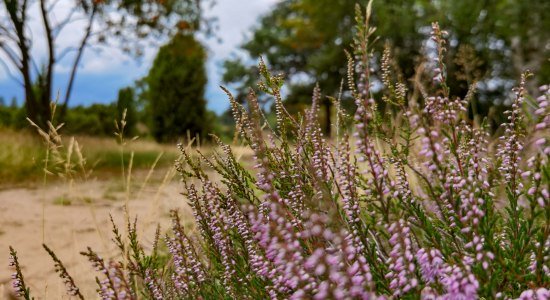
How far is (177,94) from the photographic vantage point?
24516mm

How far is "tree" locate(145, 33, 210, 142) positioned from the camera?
79.4 feet

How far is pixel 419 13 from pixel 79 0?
20137 millimetres

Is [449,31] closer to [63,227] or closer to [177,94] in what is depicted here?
[177,94]

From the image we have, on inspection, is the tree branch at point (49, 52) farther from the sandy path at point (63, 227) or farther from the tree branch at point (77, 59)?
the sandy path at point (63, 227)

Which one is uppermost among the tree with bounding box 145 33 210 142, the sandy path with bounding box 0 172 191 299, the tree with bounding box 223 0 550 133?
the tree with bounding box 223 0 550 133

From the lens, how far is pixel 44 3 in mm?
15414

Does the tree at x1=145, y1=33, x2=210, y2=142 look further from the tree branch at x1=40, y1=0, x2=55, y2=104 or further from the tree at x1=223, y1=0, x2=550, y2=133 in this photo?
the tree branch at x1=40, y1=0, x2=55, y2=104

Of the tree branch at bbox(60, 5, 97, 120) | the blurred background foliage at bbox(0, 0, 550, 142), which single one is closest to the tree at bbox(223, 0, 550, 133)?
the blurred background foliage at bbox(0, 0, 550, 142)

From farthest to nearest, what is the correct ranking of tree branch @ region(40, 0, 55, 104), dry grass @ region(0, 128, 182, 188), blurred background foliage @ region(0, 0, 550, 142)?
blurred background foliage @ region(0, 0, 550, 142), tree branch @ region(40, 0, 55, 104), dry grass @ region(0, 128, 182, 188)

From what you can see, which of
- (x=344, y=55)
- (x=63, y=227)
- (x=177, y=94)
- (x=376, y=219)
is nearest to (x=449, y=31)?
(x=344, y=55)

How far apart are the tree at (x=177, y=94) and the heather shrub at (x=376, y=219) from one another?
21.9m

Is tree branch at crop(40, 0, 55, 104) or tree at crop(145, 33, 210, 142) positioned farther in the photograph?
tree at crop(145, 33, 210, 142)

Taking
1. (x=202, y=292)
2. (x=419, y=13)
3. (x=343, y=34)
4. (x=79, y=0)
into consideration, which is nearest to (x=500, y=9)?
(x=419, y=13)

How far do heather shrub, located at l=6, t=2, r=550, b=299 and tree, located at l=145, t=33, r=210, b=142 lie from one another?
21945 millimetres
